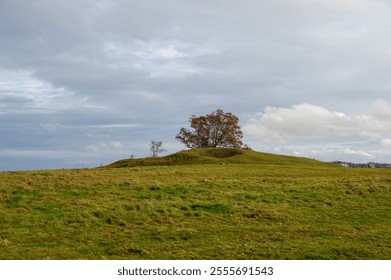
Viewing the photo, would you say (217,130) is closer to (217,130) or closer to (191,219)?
(217,130)

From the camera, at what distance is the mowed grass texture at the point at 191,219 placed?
523 inches

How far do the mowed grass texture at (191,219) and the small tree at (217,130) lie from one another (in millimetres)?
50395

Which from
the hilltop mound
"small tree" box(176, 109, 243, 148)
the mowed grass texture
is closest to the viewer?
the mowed grass texture

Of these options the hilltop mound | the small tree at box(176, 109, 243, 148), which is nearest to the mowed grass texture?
the hilltop mound

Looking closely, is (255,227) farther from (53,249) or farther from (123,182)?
(123,182)

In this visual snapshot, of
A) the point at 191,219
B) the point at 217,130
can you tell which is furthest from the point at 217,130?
the point at 191,219

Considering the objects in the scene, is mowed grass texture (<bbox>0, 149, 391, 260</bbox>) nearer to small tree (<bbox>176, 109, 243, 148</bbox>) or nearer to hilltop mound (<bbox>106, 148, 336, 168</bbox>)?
hilltop mound (<bbox>106, 148, 336, 168</bbox>)

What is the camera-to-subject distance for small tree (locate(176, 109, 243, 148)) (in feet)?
255

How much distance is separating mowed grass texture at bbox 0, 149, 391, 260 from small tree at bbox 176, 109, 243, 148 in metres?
50.4

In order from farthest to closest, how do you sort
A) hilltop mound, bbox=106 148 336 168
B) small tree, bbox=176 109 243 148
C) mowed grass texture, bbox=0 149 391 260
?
small tree, bbox=176 109 243 148
hilltop mound, bbox=106 148 336 168
mowed grass texture, bbox=0 149 391 260

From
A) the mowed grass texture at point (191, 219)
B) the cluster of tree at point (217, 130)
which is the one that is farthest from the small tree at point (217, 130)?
the mowed grass texture at point (191, 219)

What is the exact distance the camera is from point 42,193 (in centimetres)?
2152

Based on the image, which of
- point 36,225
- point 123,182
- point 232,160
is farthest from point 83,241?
point 232,160

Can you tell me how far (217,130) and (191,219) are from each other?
61219 mm
